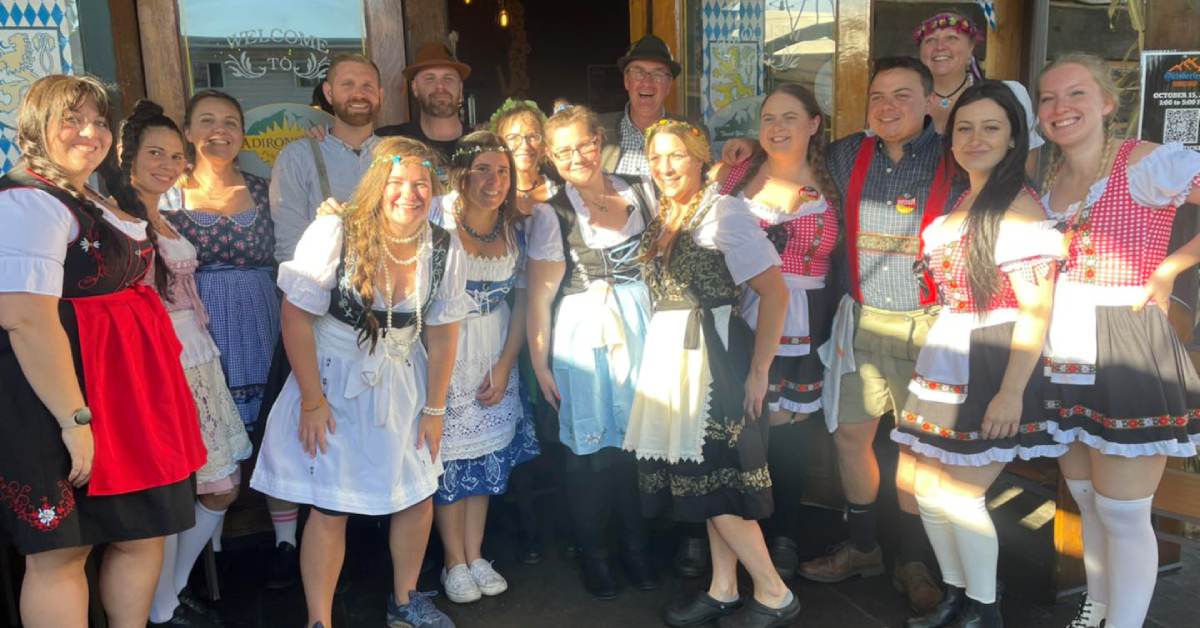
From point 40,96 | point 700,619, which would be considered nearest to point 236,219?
point 40,96

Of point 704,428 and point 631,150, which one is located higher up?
point 631,150

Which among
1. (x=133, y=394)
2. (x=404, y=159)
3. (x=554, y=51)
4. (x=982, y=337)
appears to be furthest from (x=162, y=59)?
(x=554, y=51)

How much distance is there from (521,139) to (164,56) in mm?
1649

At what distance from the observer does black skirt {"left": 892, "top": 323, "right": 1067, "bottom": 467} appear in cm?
270

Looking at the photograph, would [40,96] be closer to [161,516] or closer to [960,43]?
[161,516]

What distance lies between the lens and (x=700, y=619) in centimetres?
307

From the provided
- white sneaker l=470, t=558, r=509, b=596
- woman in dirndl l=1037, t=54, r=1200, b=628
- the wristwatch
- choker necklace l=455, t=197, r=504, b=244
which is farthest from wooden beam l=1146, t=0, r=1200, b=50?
the wristwatch

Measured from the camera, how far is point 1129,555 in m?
2.67

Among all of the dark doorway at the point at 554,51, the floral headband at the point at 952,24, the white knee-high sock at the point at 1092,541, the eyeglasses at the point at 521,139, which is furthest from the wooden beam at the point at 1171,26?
the dark doorway at the point at 554,51

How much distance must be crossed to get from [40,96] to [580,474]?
2044mm

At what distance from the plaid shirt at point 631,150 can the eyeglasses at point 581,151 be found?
0.76 meters

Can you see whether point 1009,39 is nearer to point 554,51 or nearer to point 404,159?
point 404,159

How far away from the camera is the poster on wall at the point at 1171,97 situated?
123 inches

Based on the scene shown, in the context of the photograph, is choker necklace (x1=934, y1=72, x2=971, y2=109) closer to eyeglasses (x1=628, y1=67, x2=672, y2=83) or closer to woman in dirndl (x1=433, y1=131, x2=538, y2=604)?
eyeglasses (x1=628, y1=67, x2=672, y2=83)
